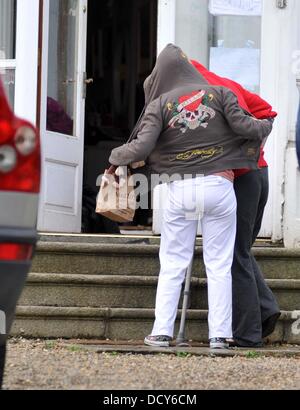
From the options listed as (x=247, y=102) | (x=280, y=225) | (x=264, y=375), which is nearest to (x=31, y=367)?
(x=264, y=375)

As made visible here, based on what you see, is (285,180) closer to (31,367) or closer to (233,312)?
(233,312)

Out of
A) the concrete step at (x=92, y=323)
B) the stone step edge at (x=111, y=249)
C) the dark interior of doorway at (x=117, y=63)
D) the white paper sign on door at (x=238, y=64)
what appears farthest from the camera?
the dark interior of doorway at (x=117, y=63)

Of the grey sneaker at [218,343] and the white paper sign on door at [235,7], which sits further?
the white paper sign on door at [235,7]

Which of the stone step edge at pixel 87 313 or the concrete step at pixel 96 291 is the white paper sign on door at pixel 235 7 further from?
the stone step edge at pixel 87 313

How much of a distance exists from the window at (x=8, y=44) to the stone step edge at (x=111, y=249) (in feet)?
4.96

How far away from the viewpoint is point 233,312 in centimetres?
754

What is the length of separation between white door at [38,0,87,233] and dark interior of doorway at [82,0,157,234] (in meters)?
1.85

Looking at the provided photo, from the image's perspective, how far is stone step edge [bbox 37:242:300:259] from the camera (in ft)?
25.9

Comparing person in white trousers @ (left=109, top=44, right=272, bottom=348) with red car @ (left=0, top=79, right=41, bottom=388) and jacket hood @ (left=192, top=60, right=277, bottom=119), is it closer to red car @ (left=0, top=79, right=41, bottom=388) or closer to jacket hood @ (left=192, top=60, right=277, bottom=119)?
jacket hood @ (left=192, top=60, right=277, bottom=119)

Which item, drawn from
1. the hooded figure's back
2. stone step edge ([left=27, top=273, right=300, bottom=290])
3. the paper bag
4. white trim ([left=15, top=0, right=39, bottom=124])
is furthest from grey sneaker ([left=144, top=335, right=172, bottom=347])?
white trim ([left=15, top=0, right=39, bottom=124])

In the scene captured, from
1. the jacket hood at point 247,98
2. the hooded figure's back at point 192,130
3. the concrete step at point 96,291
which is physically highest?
the jacket hood at point 247,98

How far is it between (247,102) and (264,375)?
203cm

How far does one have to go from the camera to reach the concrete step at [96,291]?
25.3 ft

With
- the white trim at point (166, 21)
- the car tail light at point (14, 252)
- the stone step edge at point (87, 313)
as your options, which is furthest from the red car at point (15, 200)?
the white trim at point (166, 21)
